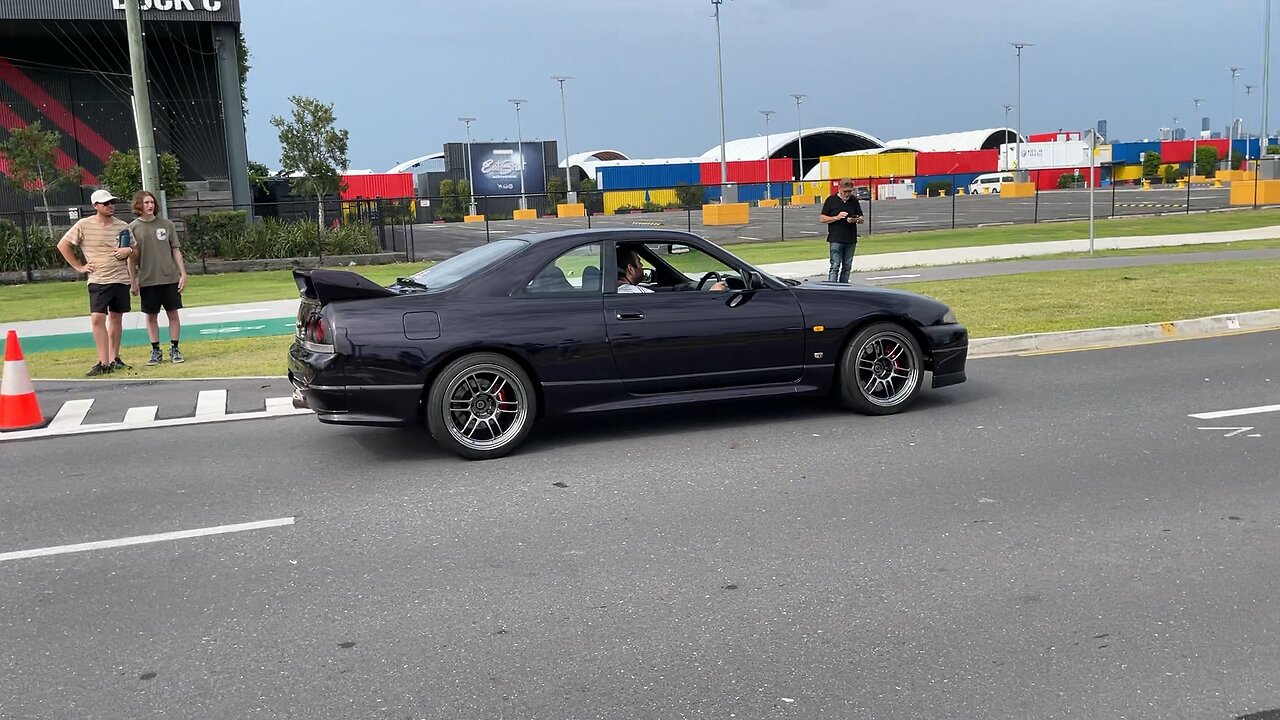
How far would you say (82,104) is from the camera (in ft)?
118

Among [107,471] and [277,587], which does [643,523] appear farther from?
[107,471]

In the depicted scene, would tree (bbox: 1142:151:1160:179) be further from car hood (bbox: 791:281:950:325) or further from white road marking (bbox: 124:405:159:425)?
white road marking (bbox: 124:405:159:425)

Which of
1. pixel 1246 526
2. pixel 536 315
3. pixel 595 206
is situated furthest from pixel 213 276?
pixel 595 206

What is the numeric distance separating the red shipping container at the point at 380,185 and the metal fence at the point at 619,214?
1135cm

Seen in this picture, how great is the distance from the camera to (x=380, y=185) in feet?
300

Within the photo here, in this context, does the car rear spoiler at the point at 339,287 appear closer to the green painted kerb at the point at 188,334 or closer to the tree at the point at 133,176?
the green painted kerb at the point at 188,334

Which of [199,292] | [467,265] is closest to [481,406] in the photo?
[467,265]

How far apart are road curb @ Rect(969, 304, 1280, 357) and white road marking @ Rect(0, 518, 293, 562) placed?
24.0 feet

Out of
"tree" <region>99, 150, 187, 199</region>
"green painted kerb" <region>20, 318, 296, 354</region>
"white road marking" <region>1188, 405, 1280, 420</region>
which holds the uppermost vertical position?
"tree" <region>99, 150, 187, 199</region>

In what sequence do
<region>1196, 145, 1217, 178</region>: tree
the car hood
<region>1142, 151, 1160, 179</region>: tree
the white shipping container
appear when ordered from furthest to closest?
1. <region>1196, 145, 1217, 178</region>: tree
2. <region>1142, 151, 1160, 179</region>: tree
3. the white shipping container
4. the car hood

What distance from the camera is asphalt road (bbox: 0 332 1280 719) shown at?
12.9 feet

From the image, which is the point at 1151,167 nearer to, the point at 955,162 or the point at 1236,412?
the point at 955,162

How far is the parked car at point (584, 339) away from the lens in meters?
7.09

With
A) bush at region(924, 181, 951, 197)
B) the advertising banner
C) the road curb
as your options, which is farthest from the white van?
the road curb
